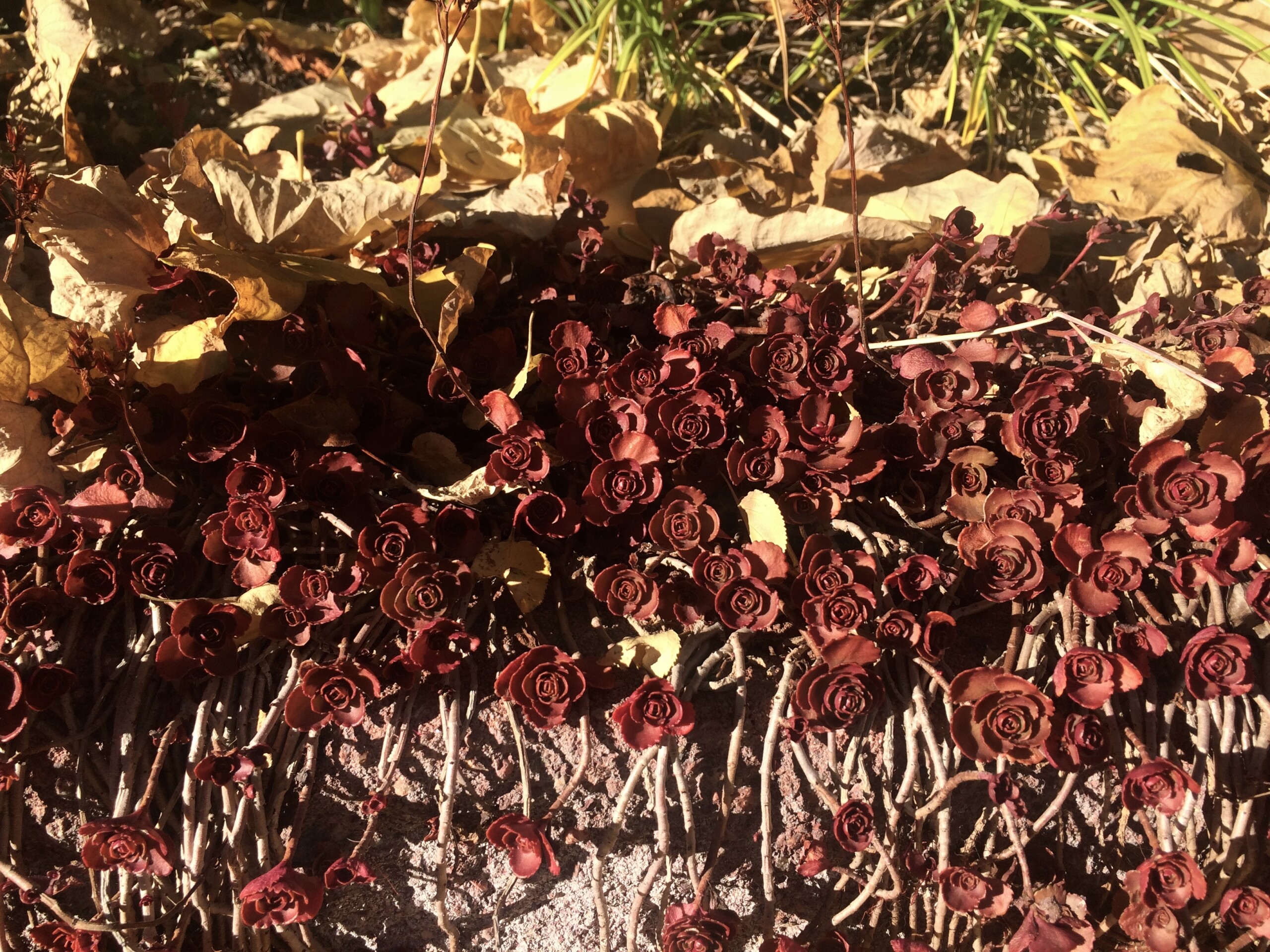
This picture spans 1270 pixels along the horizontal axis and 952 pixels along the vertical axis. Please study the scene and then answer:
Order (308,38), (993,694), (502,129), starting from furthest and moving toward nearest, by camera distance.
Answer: (308,38) → (502,129) → (993,694)

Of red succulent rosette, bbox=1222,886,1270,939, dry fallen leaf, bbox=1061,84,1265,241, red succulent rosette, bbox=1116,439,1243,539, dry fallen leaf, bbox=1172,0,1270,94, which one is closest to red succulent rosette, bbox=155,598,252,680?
red succulent rosette, bbox=1116,439,1243,539

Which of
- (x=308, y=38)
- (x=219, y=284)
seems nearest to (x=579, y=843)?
(x=219, y=284)

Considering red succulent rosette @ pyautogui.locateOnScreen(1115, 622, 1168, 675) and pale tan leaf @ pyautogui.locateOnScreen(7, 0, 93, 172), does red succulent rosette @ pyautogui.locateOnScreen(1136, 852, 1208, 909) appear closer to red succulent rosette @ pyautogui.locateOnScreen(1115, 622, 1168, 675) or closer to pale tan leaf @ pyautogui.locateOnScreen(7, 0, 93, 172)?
red succulent rosette @ pyautogui.locateOnScreen(1115, 622, 1168, 675)

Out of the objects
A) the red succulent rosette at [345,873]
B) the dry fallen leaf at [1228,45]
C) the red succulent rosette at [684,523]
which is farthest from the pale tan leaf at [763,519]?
the dry fallen leaf at [1228,45]

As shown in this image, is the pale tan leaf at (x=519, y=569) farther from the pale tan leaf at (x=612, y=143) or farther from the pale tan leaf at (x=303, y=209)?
the pale tan leaf at (x=612, y=143)

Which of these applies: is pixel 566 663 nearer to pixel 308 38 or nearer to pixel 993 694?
pixel 993 694

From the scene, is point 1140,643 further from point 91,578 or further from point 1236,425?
point 91,578

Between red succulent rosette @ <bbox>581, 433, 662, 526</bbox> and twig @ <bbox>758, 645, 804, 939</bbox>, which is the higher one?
red succulent rosette @ <bbox>581, 433, 662, 526</bbox>
